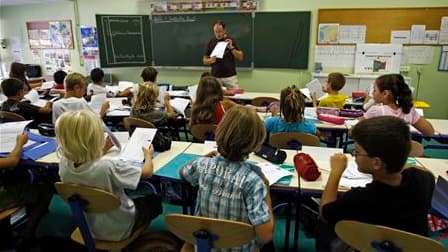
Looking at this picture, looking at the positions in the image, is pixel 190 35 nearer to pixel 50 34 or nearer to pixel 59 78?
pixel 59 78

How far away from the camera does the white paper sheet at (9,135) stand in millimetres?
2102

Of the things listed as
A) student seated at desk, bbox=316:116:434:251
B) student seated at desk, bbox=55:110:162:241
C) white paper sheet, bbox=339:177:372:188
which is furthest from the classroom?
student seated at desk, bbox=316:116:434:251

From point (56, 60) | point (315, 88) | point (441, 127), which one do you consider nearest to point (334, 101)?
point (315, 88)

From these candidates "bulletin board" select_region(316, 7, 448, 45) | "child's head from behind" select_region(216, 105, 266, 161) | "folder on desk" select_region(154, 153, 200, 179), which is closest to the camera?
"child's head from behind" select_region(216, 105, 266, 161)

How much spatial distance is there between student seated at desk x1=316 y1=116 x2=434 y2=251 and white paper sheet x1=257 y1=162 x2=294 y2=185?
0.46 metres

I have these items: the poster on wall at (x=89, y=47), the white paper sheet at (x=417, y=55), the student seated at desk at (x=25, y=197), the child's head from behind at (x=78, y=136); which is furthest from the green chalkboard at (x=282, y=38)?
the child's head from behind at (x=78, y=136)

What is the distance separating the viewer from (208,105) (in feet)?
9.03

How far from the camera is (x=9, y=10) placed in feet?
24.4

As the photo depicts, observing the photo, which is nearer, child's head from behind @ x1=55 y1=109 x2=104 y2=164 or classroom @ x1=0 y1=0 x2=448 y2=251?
child's head from behind @ x1=55 y1=109 x2=104 y2=164

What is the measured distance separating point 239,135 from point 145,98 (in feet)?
6.13

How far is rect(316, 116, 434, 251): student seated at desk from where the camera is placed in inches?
47.9

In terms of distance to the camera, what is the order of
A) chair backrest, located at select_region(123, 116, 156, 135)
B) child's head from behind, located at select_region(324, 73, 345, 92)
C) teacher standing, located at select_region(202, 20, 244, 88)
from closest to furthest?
chair backrest, located at select_region(123, 116, 156, 135)
child's head from behind, located at select_region(324, 73, 345, 92)
teacher standing, located at select_region(202, 20, 244, 88)

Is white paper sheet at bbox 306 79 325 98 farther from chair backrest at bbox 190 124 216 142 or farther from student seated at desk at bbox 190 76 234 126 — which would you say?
chair backrest at bbox 190 124 216 142

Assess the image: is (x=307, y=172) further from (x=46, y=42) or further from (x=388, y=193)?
(x=46, y=42)
